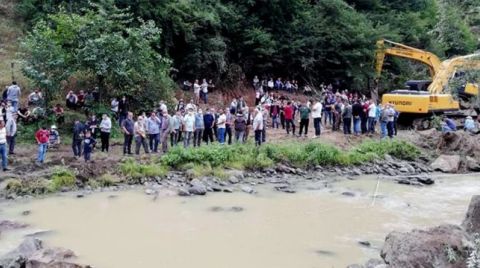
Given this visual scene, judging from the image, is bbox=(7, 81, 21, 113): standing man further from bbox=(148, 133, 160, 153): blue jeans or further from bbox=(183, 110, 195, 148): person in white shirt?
bbox=(183, 110, 195, 148): person in white shirt

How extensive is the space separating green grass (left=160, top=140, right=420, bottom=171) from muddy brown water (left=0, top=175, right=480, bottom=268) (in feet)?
6.24

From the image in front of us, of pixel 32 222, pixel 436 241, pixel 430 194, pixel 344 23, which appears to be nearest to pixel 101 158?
pixel 32 222

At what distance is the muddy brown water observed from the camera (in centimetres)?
1252

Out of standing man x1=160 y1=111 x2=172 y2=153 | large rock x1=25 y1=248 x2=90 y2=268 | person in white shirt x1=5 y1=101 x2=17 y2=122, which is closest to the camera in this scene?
large rock x1=25 y1=248 x2=90 y2=268

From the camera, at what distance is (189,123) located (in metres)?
20.9

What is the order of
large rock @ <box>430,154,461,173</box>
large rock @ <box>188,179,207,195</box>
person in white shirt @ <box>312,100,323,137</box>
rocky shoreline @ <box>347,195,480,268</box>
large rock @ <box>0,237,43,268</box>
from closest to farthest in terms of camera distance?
1. rocky shoreline @ <box>347,195,480,268</box>
2. large rock @ <box>0,237,43,268</box>
3. large rock @ <box>188,179,207,195</box>
4. large rock @ <box>430,154,461,173</box>
5. person in white shirt @ <box>312,100,323,137</box>

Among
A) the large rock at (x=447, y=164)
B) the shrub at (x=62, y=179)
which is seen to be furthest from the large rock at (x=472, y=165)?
the shrub at (x=62, y=179)

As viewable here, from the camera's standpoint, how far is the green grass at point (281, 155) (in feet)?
65.1

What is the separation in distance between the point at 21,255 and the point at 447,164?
16.7m

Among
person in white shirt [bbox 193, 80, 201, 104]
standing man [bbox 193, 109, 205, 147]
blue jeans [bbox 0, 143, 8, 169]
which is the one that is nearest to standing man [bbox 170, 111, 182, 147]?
standing man [bbox 193, 109, 205, 147]

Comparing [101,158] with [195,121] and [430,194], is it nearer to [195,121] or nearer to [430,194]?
[195,121]

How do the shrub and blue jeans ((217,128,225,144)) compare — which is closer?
the shrub

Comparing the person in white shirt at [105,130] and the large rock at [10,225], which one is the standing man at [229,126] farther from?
the large rock at [10,225]

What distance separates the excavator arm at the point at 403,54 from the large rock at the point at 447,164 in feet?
27.2
